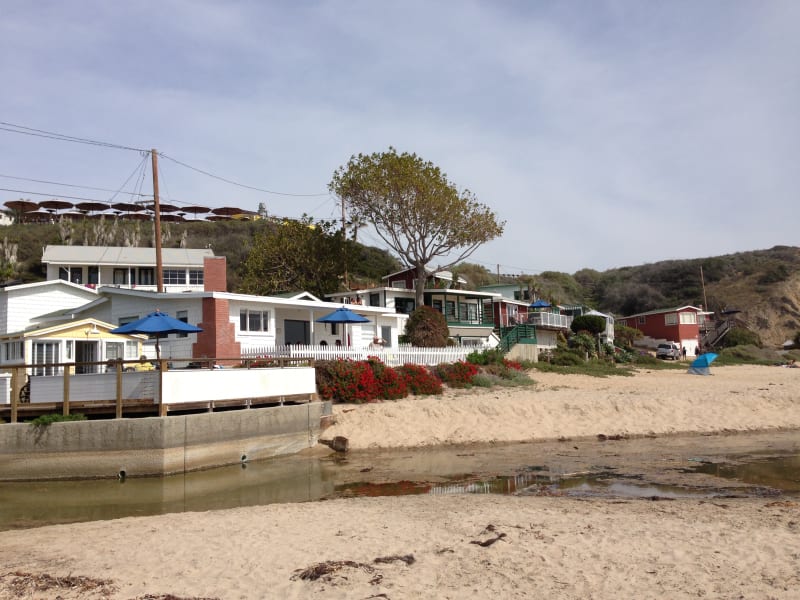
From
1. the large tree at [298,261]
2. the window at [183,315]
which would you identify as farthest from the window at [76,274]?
the window at [183,315]

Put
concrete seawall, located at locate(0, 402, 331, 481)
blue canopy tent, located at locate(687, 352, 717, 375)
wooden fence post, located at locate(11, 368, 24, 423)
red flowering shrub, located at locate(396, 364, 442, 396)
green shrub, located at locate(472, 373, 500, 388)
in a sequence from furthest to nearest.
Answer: blue canopy tent, located at locate(687, 352, 717, 375) → green shrub, located at locate(472, 373, 500, 388) → red flowering shrub, located at locate(396, 364, 442, 396) → wooden fence post, located at locate(11, 368, 24, 423) → concrete seawall, located at locate(0, 402, 331, 481)

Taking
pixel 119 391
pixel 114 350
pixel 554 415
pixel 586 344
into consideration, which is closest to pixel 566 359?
pixel 586 344

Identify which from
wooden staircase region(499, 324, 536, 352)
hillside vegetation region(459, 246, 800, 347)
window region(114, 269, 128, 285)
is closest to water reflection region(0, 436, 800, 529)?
wooden staircase region(499, 324, 536, 352)

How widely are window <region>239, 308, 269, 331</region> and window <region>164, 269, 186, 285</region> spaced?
3147 cm

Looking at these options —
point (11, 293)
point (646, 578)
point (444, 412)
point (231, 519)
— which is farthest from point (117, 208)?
point (646, 578)

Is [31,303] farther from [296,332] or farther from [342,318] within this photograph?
[342,318]

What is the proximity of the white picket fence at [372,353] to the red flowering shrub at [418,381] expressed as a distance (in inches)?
51.5

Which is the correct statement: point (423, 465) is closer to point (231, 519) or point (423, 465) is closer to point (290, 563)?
point (231, 519)

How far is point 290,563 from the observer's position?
29.0ft

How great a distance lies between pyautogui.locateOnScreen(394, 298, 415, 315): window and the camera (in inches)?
1769

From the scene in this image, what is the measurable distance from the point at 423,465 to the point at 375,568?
9275 mm

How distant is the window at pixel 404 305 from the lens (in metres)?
44.9

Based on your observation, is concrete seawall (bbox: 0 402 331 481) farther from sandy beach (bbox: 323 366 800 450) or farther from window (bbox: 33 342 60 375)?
window (bbox: 33 342 60 375)

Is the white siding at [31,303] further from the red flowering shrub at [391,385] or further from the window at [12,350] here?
the red flowering shrub at [391,385]
